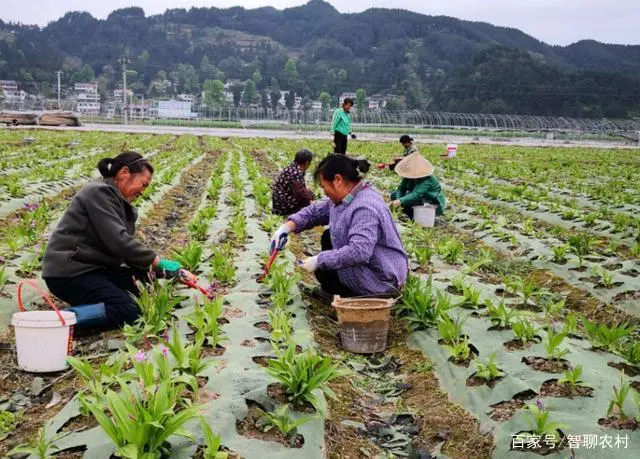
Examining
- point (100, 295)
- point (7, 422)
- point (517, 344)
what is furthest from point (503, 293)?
point (7, 422)

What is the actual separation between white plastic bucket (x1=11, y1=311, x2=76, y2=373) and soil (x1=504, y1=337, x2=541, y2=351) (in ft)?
9.48

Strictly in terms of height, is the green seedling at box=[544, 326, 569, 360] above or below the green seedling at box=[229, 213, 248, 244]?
above

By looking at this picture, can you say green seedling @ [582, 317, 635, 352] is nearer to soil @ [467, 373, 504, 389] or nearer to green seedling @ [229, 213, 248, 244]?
A: soil @ [467, 373, 504, 389]

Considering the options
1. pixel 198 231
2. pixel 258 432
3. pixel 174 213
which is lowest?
pixel 174 213

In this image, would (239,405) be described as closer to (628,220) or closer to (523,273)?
(523,273)

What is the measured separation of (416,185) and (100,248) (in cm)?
567

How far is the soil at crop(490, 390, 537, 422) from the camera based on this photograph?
11.8 feet

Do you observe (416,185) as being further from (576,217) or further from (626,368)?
(626,368)

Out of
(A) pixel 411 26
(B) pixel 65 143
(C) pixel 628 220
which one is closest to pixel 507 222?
(C) pixel 628 220

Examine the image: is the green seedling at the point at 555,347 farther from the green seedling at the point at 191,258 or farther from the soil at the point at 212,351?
the green seedling at the point at 191,258

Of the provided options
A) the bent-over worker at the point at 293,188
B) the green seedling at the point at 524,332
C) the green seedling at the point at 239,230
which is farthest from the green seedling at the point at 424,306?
the bent-over worker at the point at 293,188

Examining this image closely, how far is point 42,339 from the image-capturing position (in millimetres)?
4184

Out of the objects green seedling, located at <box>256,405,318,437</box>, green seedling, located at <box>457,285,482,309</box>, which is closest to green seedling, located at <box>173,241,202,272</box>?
green seedling, located at <box>457,285,482,309</box>

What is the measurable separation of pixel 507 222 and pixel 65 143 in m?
18.7
